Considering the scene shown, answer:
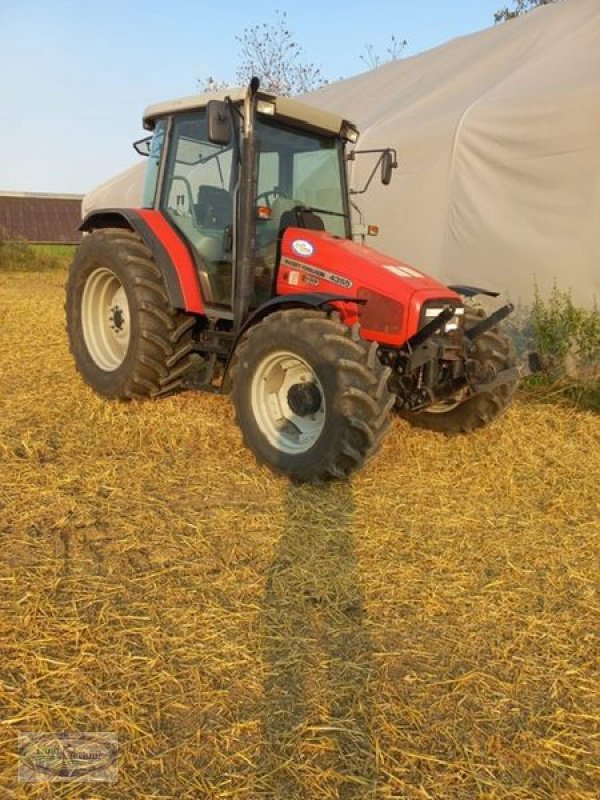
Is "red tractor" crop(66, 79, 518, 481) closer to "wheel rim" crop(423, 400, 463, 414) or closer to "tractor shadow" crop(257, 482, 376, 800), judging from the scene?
"wheel rim" crop(423, 400, 463, 414)

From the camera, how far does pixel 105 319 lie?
577 cm

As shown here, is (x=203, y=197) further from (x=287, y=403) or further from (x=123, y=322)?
(x=287, y=403)

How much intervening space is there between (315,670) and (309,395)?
2.07 m

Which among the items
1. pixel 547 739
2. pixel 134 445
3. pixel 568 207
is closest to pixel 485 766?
pixel 547 739

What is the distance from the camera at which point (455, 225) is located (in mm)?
7961

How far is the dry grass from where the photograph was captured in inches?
78.6

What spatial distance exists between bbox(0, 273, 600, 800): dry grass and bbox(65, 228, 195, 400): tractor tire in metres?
0.53

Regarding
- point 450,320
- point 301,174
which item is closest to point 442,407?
point 450,320

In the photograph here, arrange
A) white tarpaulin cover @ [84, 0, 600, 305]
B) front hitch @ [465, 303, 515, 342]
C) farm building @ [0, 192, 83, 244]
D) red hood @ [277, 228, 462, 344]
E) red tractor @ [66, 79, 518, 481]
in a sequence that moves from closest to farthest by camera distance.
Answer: red tractor @ [66, 79, 518, 481], red hood @ [277, 228, 462, 344], front hitch @ [465, 303, 515, 342], white tarpaulin cover @ [84, 0, 600, 305], farm building @ [0, 192, 83, 244]

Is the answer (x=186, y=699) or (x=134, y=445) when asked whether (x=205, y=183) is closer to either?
(x=134, y=445)

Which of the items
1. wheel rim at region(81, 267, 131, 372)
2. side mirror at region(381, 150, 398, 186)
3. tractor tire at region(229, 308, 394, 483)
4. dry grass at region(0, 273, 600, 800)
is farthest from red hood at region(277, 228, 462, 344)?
wheel rim at region(81, 267, 131, 372)

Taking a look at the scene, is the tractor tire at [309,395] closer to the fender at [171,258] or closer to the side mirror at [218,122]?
the fender at [171,258]

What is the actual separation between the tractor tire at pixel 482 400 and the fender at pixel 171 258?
1807 mm

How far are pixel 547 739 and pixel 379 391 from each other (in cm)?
199
